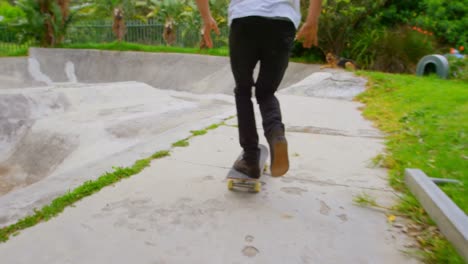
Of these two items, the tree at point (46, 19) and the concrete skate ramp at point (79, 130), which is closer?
the concrete skate ramp at point (79, 130)

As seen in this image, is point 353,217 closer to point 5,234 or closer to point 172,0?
Result: point 5,234

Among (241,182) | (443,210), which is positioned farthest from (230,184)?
(443,210)

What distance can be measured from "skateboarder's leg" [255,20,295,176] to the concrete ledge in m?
0.74

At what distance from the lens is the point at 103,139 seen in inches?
193

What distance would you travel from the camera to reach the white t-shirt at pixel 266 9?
6.63 ft

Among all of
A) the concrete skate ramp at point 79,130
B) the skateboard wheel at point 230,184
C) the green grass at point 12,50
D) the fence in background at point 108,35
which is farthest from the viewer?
the fence in background at point 108,35

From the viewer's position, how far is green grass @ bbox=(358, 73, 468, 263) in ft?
→ 6.47

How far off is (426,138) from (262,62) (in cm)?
201

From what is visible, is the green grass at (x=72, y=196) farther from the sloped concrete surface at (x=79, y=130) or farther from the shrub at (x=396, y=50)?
the shrub at (x=396, y=50)

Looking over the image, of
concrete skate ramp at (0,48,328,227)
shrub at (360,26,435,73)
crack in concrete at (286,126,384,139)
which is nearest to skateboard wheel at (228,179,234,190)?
concrete skate ramp at (0,48,328,227)

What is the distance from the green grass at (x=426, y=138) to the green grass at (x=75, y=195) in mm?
1702

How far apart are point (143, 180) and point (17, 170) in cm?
336

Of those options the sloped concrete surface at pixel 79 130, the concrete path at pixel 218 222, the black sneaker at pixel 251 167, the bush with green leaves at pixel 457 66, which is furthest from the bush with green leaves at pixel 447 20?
the black sneaker at pixel 251 167

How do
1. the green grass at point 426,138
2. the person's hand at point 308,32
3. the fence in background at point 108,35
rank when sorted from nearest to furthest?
1. the green grass at point 426,138
2. the person's hand at point 308,32
3. the fence in background at point 108,35
